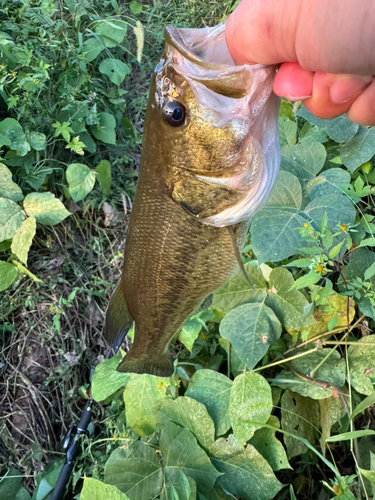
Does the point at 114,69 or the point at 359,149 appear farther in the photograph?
the point at 114,69

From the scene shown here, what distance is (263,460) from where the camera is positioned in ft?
4.94

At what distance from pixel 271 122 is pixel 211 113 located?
0.62 ft

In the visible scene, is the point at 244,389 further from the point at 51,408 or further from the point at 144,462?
the point at 51,408

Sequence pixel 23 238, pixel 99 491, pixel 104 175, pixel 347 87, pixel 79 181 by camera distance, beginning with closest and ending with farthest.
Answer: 1. pixel 347 87
2. pixel 99 491
3. pixel 23 238
4. pixel 79 181
5. pixel 104 175

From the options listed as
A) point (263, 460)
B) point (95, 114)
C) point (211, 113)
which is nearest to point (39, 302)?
point (95, 114)

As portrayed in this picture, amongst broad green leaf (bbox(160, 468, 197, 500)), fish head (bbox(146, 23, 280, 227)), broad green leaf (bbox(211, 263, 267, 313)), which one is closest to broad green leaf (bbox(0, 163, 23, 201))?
broad green leaf (bbox(211, 263, 267, 313))

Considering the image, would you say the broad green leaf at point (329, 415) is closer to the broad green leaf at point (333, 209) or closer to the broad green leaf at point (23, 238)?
the broad green leaf at point (333, 209)

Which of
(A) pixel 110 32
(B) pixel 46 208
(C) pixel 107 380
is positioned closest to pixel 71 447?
(C) pixel 107 380

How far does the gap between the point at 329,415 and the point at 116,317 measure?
99 cm

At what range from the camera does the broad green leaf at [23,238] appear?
2.30 metres

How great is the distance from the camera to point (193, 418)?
65.7 inches

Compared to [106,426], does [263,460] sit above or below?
above

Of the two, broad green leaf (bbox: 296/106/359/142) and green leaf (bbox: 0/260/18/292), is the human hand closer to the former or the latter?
broad green leaf (bbox: 296/106/359/142)

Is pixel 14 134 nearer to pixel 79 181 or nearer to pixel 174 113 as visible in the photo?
pixel 79 181
